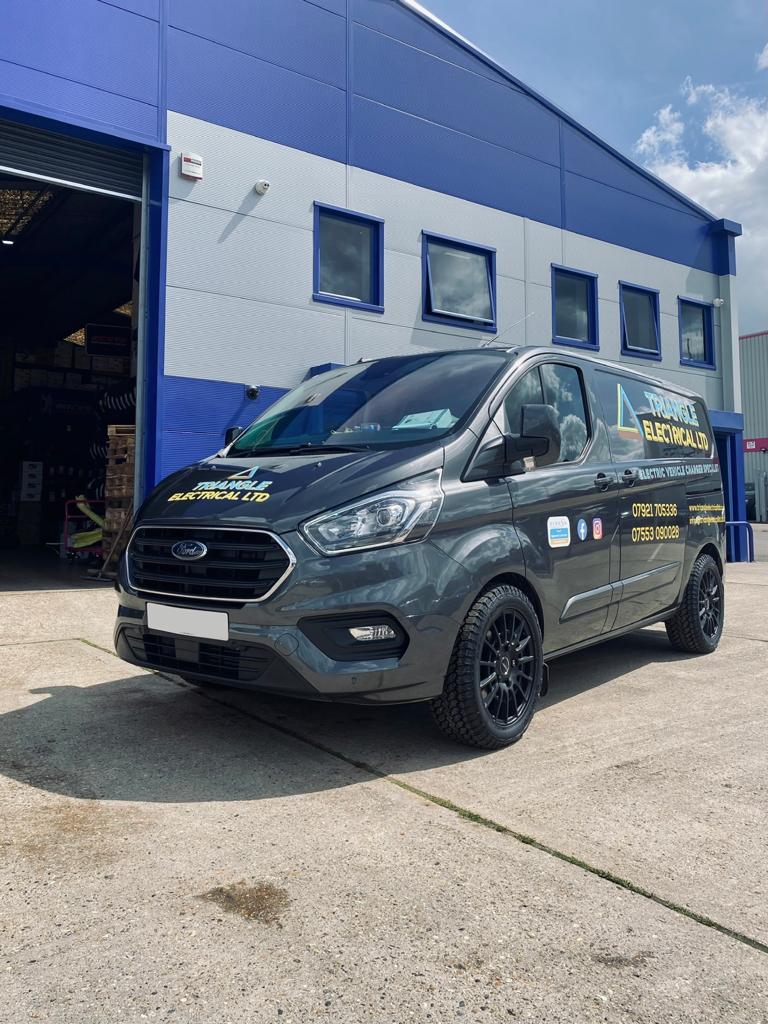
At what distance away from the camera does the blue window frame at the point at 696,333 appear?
1563 cm

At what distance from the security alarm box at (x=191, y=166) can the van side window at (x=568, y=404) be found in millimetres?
6313

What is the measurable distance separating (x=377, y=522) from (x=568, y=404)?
5.89 ft

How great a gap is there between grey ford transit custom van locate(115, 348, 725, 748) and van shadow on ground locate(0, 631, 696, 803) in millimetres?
346

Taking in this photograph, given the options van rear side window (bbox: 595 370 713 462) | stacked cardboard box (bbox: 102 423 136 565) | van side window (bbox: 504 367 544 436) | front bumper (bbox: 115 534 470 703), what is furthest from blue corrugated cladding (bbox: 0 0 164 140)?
front bumper (bbox: 115 534 470 703)

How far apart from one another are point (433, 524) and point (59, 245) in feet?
45.3

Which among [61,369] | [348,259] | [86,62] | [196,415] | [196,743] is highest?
[86,62]

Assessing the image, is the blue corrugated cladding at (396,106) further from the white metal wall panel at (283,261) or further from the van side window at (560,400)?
the van side window at (560,400)

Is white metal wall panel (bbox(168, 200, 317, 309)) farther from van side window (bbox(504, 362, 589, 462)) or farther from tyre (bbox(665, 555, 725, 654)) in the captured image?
tyre (bbox(665, 555, 725, 654))

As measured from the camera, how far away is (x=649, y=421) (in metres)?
5.36

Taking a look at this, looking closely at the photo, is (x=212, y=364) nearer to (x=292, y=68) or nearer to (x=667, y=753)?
(x=292, y=68)

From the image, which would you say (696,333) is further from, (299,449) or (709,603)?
(299,449)

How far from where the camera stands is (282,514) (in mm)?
3244

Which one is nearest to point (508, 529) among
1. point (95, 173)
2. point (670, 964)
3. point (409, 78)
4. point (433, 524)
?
point (433, 524)

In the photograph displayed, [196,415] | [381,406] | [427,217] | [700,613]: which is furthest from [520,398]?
[427,217]
